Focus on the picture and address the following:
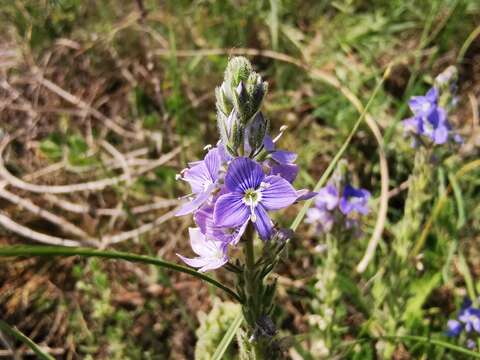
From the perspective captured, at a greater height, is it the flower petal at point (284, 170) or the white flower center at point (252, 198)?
the flower petal at point (284, 170)

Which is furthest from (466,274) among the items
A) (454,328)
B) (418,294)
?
(454,328)

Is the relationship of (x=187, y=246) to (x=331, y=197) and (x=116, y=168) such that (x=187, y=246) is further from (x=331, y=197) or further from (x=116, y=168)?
(x=331, y=197)

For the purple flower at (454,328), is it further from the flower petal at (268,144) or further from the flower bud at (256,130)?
the flower bud at (256,130)

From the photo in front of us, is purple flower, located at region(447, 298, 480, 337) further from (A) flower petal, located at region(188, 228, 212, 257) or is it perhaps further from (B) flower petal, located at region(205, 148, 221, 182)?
(B) flower petal, located at region(205, 148, 221, 182)

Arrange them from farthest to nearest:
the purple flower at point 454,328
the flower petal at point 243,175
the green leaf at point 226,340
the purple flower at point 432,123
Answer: the purple flower at point 454,328
the purple flower at point 432,123
the green leaf at point 226,340
the flower petal at point 243,175

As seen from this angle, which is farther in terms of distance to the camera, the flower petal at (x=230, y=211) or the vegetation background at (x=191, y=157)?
the vegetation background at (x=191, y=157)

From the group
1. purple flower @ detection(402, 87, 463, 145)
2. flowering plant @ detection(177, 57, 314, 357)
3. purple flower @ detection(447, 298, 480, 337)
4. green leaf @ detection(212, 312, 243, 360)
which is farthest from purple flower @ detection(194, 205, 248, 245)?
purple flower @ detection(447, 298, 480, 337)

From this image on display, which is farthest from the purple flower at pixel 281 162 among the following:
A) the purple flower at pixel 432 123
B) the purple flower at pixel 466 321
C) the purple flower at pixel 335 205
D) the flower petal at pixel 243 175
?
the purple flower at pixel 466 321

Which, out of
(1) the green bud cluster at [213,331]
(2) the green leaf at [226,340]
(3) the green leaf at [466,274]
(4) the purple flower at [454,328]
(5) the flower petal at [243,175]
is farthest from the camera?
(3) the green leaf at [466,274]
